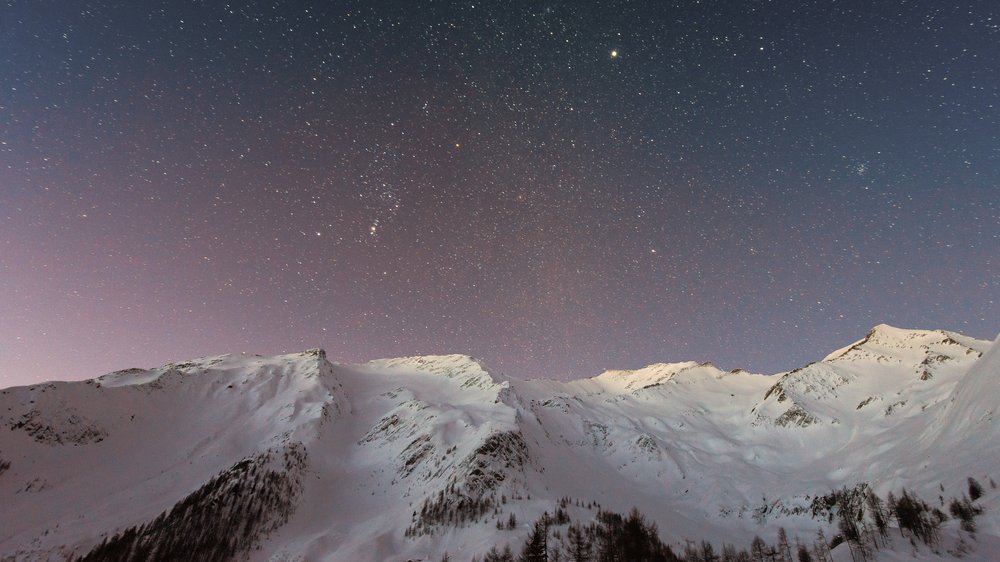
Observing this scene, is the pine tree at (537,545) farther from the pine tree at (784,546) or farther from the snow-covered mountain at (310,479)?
the pine tree at (784,546)

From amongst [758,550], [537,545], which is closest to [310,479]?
[537,545]

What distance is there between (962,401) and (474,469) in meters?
179

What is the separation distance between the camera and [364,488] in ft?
549

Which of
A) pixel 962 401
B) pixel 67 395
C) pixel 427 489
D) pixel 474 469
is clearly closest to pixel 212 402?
pixel 67 395

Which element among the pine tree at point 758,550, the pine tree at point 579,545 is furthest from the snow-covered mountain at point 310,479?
the pine tree at point 579,545

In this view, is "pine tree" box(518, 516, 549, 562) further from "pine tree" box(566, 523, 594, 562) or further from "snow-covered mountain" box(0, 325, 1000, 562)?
"pine tree" box(566, 523, 594, 562)

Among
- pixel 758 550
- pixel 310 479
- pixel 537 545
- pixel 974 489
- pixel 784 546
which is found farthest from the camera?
pixel 310 479

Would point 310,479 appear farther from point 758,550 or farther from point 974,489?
point 974,489

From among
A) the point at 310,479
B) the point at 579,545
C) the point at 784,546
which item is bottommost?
the point at 784,546

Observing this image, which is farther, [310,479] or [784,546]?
[310,479]

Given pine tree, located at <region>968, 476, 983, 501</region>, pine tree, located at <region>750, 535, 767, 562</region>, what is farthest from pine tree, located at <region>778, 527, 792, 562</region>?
pine tree, located at <region>968, 476, 983, 501</region>

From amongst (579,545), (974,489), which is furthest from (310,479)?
(974,489)

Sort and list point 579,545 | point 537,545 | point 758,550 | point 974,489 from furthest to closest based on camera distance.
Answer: point 758,550 < point 974,489 < point 579,545 < point 537,545

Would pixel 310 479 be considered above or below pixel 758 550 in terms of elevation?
above
